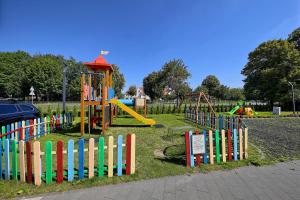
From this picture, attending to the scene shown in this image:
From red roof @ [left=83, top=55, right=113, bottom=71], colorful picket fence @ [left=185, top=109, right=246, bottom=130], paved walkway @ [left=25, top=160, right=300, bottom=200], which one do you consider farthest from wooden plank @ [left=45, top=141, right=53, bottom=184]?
red roof @ [left=83, top=55, right=113, bottom=71]

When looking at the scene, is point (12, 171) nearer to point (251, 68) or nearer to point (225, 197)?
point (225, 197)

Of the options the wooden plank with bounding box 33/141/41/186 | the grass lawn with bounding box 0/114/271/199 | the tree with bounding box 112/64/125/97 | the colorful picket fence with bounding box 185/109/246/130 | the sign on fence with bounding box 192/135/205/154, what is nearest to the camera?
the grass lawn with bounding box 0/114/271/199

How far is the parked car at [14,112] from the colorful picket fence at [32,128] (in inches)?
16.8

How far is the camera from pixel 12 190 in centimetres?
402

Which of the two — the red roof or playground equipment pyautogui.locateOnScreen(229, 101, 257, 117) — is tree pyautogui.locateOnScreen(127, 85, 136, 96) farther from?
the red roof

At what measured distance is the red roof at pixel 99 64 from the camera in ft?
37.6

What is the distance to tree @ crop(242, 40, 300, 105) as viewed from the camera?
2912 centimetres

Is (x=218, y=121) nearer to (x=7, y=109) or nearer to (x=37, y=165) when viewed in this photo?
(x=37, y=165)

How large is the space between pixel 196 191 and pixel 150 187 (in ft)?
2.99

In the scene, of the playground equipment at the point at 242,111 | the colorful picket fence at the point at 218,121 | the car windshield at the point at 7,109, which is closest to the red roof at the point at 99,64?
the car windshield at the point at 7,109

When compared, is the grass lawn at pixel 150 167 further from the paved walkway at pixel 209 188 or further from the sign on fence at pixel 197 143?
the sign on fence at pixel 197 143

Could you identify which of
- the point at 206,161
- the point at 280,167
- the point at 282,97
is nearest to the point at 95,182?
the point at 206,161

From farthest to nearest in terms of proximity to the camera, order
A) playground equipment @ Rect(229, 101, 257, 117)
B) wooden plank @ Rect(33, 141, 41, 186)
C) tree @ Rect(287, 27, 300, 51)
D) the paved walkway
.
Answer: tree @ Rect(287, 27, 300, 51) < playground equipment @ Rect(229, 101, 257, 117) < wooden plank @ Rect(33, 141, 41, 186) < the paved walkway

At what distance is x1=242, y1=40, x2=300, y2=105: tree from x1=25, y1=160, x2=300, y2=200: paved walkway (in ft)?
93.6
